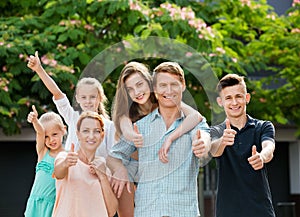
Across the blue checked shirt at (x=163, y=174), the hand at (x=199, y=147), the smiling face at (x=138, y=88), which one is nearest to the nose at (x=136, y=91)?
the smiling face at (x=138, y=88)

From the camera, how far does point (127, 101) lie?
336 centimetres

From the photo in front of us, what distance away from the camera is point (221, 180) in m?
3.52

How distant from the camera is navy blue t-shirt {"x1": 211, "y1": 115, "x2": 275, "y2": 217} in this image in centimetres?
343

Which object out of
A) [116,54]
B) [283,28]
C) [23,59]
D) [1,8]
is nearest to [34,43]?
[23,59]

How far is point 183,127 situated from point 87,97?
569mm

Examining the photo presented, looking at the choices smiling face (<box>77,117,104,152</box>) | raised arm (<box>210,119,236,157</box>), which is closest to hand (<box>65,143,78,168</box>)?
smiling face (<box>77,117,104,152</box>)

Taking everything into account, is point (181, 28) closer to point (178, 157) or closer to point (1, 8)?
point (1, 8)

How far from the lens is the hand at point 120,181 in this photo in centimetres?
337

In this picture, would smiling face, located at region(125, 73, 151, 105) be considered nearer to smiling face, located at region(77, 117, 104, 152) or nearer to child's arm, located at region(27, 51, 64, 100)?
smiling face, located at region(77, 117, 104, 152)

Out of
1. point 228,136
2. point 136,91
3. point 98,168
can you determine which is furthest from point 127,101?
point 228,136

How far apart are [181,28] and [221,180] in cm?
400

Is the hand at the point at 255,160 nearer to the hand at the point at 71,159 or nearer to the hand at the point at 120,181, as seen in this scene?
the hand at the point at 120,181

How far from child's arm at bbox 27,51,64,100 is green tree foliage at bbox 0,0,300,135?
2.64 m

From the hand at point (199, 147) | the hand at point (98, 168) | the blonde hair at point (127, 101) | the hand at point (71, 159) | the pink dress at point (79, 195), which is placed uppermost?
the blonde hair at point (127, 101)
